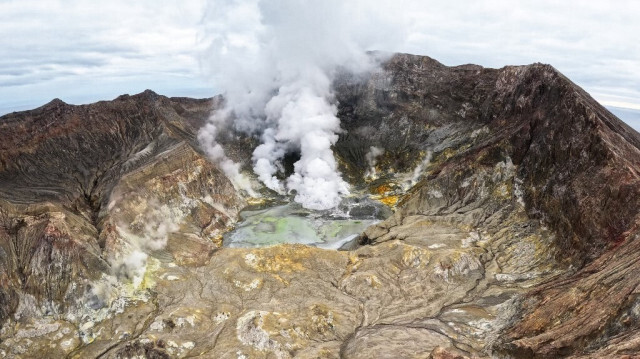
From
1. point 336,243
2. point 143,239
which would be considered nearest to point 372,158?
point 336,243

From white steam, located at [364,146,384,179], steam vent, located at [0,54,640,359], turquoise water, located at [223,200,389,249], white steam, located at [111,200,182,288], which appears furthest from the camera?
white steam, located at [364,146,384,179]

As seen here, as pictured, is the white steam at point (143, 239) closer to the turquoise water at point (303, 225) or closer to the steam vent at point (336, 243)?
the steam vent at point (336, 243)

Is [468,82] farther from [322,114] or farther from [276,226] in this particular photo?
[276,226]

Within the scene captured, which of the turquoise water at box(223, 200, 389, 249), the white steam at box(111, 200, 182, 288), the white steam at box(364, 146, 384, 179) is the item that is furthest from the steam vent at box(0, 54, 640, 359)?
the white steam at box(364, 146, 384, 179)

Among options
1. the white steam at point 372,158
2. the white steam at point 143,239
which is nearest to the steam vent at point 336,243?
the white steam at point 143,239

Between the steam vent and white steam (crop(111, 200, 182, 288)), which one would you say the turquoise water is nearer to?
the steam vent

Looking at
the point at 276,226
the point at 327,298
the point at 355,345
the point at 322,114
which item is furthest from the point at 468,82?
the point at 355,345
